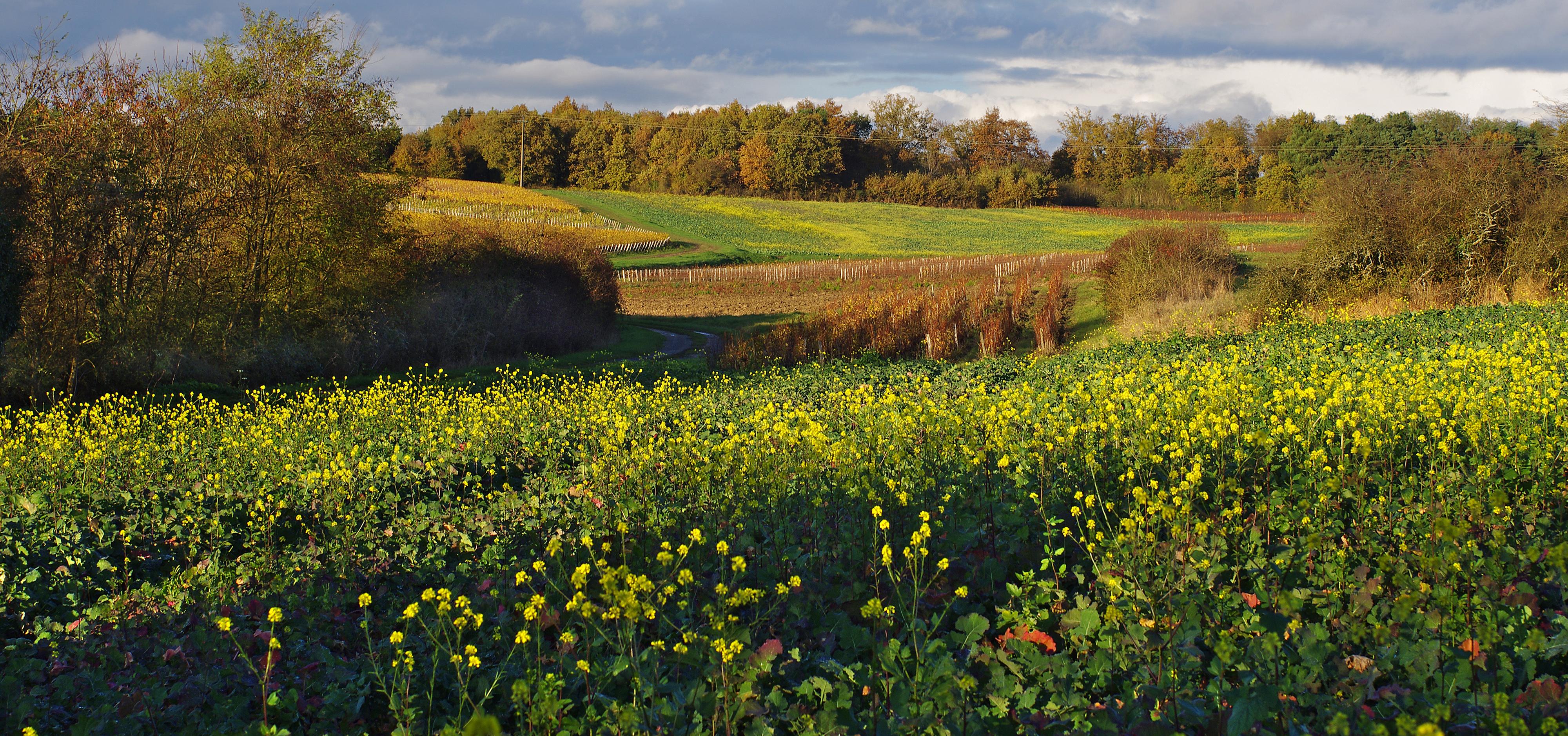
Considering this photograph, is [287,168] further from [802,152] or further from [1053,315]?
[802,152]

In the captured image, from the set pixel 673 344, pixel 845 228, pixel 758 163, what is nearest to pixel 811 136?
pixel 758 163

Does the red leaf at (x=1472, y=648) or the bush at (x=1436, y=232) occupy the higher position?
the bush at (x=1436, y=232)

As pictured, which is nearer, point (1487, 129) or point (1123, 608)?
point (1123, 608)

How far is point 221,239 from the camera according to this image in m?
18.7

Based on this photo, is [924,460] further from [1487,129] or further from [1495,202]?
[1487,129]

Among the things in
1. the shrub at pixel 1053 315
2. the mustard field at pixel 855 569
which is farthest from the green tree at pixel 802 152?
the mustard field at pixel 855 569

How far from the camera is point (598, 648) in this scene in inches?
144

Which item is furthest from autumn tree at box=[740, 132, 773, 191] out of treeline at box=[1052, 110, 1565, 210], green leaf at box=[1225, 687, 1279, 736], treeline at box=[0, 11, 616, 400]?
green leaf at box=[1225, 687, 1279, 736]

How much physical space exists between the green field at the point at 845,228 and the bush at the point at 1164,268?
71.2 ft

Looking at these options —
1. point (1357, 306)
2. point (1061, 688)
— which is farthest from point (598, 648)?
point (1357, 306)

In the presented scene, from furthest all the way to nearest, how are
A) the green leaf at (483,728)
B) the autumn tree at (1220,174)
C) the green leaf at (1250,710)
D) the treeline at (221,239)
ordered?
the autumn tree at (1220,174) → the treeline at (221,239) → the green leaf at (1250,710) → the green leaf at (483,728)

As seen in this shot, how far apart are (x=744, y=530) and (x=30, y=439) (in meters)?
9.41

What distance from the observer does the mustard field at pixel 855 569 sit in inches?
110

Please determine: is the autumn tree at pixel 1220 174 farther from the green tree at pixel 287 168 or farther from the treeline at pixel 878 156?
the green tree at pixel 287 168
